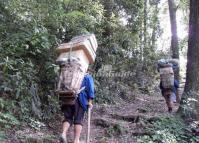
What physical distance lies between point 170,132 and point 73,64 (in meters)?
2.97

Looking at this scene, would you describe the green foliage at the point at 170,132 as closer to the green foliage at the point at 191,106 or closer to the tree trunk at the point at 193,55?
the green foliage at the point at 191,106

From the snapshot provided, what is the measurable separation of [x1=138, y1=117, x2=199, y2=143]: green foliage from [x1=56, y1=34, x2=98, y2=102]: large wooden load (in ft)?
6.48

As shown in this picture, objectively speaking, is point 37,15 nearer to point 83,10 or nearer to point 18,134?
point 83,10

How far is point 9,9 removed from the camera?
31.1ft

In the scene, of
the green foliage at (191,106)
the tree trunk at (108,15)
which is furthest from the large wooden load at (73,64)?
the tree trunk at (108,15)

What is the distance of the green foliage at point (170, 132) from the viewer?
7.77 metres

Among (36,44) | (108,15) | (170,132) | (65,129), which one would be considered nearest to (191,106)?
(170,132)

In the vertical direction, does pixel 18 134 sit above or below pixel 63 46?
below

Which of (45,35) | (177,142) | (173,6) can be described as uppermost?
(173,6)

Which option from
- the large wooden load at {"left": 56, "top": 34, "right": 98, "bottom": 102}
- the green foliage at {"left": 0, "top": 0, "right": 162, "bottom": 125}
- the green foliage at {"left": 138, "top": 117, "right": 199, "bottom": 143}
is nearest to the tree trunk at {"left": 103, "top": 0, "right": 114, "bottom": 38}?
the green foliage at {"left": 0, "top": 0, "right": 162, "bottom": 125}

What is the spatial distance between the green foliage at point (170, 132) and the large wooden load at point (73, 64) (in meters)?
1.97

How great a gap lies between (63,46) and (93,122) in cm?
260

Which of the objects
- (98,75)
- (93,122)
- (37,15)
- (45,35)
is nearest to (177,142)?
(93,122)

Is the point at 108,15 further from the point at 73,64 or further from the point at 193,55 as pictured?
the point at 73,64
